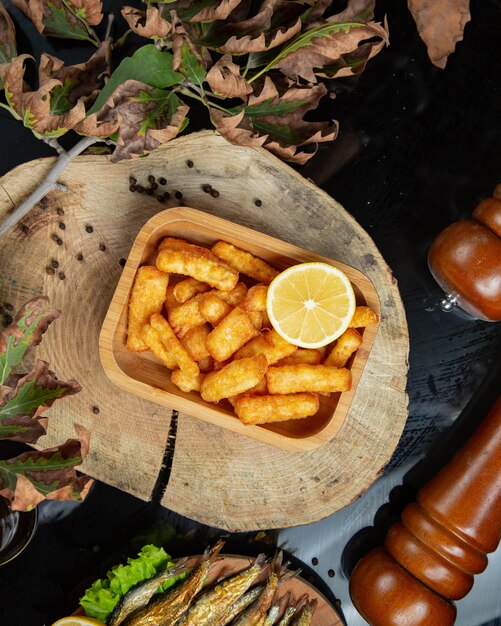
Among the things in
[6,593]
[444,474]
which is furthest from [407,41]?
[6,593]

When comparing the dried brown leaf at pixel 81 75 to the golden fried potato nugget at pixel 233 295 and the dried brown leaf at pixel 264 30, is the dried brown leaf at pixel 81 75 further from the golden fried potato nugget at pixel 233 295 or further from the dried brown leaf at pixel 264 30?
the golden fried potato nugget at pixel 233 295

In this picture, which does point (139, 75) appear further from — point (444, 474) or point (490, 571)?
point (490, 571)

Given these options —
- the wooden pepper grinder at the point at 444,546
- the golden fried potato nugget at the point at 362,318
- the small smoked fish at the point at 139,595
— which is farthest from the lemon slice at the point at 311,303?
the small smoked fish at the point at 139,595

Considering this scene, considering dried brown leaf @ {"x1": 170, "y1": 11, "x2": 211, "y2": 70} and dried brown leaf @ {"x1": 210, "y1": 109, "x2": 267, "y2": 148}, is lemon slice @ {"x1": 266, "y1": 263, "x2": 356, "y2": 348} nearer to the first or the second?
dried brown leaf @ {"x1": 210, "y1": 109, "x2": 267, "y2": 148}

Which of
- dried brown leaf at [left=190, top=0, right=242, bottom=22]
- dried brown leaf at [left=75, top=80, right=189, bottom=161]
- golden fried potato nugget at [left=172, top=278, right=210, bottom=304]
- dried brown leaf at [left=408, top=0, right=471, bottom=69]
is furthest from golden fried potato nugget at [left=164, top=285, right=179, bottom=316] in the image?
dried brown leaf at [left=408, top=0, right=471, bottom=69]

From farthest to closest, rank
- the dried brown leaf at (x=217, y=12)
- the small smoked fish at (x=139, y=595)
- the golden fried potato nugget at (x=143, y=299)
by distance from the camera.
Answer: the small smoked fish at (x=139, y=595), the golden fried potato nugget at (x=143, y=299), the dried brown leaf at (x=217, y=12)

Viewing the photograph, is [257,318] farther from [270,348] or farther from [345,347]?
[345,347]
